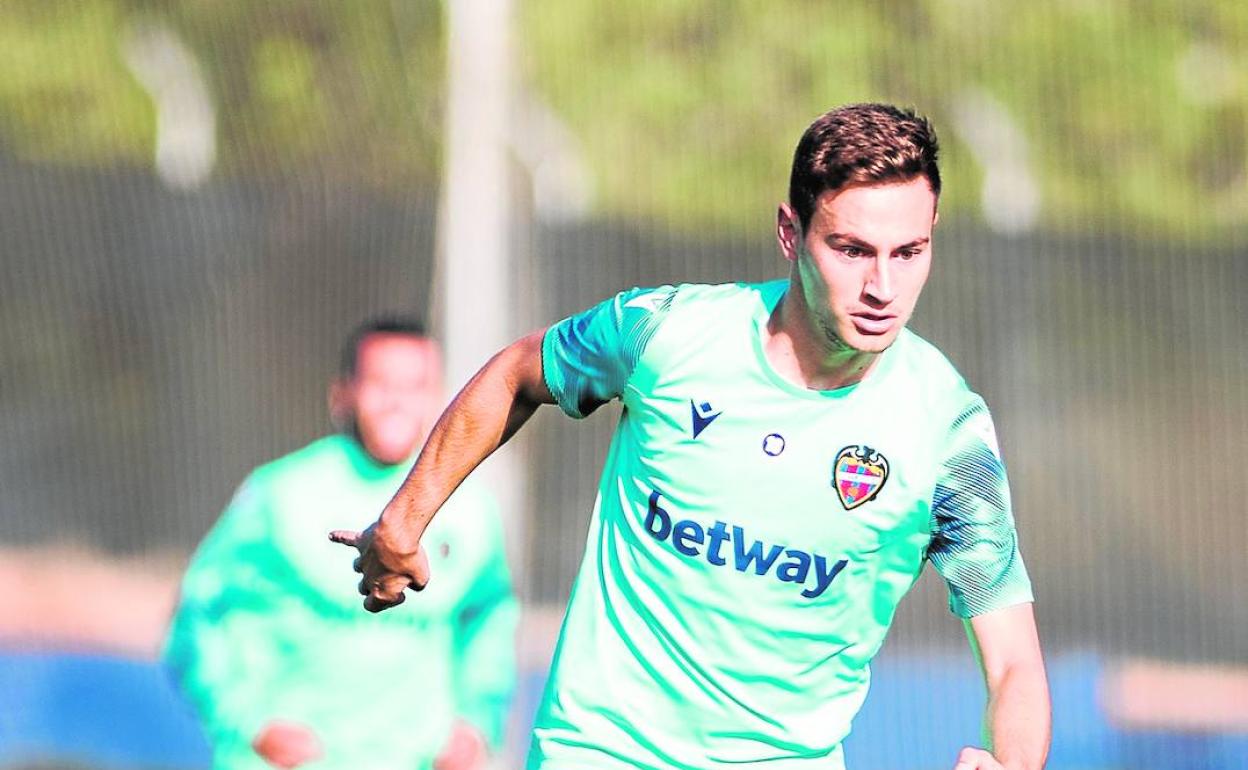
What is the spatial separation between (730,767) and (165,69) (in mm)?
8531

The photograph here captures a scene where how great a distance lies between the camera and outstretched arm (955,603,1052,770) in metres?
3.70

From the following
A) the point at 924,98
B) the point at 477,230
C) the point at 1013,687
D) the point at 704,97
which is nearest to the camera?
the point at 1013,687

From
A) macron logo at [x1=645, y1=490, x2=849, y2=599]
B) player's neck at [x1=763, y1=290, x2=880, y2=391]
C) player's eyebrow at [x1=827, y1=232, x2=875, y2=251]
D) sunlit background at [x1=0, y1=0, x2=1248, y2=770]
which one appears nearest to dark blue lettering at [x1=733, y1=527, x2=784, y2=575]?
macron logo at [x1=645, y1=490, x2=849, y2=599]

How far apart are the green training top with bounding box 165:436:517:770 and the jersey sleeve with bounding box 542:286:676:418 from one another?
7.45ft

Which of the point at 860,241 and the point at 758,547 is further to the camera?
the point at 758,547

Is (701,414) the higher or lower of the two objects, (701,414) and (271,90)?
the lower

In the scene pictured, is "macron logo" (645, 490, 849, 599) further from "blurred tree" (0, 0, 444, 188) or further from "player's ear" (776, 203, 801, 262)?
"blurred tree" (0, 0, 444, 188)

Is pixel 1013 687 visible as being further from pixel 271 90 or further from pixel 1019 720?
pixel 271 90

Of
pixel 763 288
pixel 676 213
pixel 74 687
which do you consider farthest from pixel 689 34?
pixel 763 288

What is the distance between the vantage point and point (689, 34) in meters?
11.2

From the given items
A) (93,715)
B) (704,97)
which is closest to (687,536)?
(93,715)

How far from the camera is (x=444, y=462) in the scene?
4.02 metres

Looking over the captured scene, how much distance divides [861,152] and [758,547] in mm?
764

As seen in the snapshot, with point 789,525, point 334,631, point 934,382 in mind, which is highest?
point 934,382
